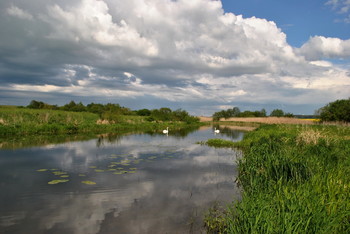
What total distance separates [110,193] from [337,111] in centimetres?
5245

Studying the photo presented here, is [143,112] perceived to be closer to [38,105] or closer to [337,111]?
[38,105]

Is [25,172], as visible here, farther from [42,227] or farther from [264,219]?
[264,219]

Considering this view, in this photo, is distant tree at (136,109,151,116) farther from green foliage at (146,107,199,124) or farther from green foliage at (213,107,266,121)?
green foliage at (213,107,266,121)

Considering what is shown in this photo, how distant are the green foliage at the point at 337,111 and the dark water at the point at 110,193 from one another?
143 feet

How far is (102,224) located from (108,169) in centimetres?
591

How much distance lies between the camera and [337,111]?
4794 cm

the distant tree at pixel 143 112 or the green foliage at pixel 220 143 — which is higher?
the distant tree at pixel 143 112

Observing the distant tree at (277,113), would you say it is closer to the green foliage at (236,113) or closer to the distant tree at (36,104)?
the green foliage at (236,113)

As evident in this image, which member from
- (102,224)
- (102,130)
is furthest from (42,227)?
(102,130)

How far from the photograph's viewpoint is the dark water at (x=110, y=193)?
6.26 m

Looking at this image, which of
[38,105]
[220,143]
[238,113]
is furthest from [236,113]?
[220,143]

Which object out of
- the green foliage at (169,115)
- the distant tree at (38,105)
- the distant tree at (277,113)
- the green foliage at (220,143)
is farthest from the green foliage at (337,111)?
the distant tree at (38,105)

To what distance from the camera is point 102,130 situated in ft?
112

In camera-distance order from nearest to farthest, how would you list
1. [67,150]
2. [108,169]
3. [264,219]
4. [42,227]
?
[264,219]
[42,227]
[108,169]
[67,150]
